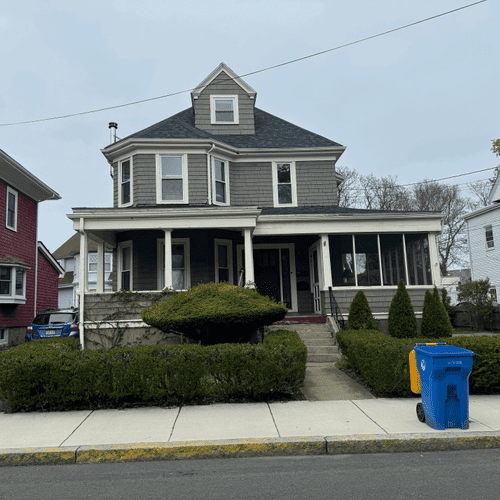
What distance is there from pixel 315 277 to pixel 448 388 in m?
9.72

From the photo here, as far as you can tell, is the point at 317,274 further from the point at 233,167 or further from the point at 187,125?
the point at 187,125

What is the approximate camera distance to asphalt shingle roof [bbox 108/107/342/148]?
15.7 metres

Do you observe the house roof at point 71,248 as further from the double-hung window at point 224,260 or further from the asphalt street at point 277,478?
the asphalt street at point 277,478

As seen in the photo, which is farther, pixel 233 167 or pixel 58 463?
pixel 233 167

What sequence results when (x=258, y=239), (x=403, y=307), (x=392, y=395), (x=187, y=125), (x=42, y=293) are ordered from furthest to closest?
(x=42, y=293), (x=187, y=125), (x=258, y=239), (x=403, y=307), (x=392, y=395)

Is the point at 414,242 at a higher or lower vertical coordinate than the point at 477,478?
higher

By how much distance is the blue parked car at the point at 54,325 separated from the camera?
1365 centimetres

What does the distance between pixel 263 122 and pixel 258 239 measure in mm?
5914

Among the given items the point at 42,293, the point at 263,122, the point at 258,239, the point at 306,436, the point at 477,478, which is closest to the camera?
the point at 477,478

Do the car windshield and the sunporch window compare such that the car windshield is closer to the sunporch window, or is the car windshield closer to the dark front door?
the dark front door

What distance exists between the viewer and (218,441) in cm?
522

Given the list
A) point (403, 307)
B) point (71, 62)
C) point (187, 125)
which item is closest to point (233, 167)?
point (187, 125)

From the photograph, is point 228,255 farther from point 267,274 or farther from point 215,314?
point 215,314

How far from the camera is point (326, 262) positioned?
13.7 metres
